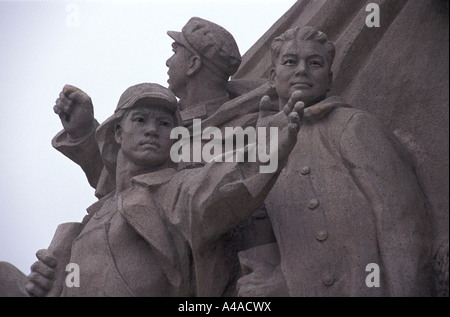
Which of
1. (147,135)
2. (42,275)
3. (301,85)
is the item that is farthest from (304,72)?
(42,275)

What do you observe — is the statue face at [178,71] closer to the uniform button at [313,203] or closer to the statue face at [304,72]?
the statue face at [304,72]

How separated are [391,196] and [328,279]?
0.63 m

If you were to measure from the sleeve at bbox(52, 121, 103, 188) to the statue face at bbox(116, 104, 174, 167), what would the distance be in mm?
892

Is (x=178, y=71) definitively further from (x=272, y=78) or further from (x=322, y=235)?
(x=322, y=235)

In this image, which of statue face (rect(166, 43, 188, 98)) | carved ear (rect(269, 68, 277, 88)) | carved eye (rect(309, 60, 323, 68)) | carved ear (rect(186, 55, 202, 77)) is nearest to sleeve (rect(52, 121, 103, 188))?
statue face (rect(166, 43, 188, 98))

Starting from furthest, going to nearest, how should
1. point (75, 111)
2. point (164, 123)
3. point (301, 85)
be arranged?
point (75, 111)
point (164, 123)
point (301, 85)

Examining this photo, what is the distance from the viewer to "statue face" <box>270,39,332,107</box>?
25.3 feet

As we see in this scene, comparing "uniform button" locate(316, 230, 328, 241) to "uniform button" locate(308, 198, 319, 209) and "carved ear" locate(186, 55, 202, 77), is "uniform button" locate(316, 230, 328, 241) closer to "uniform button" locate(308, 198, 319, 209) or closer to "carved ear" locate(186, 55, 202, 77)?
"uniform button" locate(308, 198, 319, 209)

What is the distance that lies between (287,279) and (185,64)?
2501 mm

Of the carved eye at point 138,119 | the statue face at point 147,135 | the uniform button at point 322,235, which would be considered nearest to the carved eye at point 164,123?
the statue face at point 147,135

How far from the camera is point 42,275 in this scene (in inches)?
311

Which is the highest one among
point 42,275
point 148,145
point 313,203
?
point 148,145

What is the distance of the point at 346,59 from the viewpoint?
8.38 meters

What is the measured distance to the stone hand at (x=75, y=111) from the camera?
8.60m
